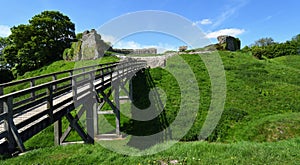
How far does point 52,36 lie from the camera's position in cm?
4169

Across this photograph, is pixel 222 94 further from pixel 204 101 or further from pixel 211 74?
pixel 211 74

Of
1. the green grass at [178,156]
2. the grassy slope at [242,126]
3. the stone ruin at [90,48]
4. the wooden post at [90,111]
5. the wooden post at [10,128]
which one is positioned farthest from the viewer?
the stone ruin at [90,48]

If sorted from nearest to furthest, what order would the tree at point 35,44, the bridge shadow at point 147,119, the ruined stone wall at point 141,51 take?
the bridge shadow at point 147,119 → the tree at point 35,44 → the ruined stone wall at point 141,51

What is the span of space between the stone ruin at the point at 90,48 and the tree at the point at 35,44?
846 cm

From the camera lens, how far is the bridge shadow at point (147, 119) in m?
11.1

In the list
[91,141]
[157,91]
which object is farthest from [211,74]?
[91,141]

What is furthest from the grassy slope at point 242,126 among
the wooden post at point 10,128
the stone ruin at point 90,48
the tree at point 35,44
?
the tree at point 35,44

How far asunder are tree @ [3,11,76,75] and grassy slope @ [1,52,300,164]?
2330cm

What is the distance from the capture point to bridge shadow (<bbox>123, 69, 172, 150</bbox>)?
1109 centimetres

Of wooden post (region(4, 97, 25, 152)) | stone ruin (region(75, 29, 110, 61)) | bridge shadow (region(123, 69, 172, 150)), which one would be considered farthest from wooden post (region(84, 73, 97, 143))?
stone ruin (region(75, 29, 110, 61))

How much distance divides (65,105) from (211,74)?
1648 cm

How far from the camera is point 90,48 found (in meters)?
30.3

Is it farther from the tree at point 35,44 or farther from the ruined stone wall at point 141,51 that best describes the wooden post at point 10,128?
the ruined stone wall at point 141,51

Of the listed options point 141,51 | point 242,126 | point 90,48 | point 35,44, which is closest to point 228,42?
point 141,51
